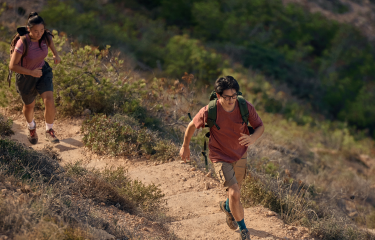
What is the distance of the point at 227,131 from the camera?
151 inches

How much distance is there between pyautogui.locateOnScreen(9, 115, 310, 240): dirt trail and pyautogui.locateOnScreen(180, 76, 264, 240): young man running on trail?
655 mm

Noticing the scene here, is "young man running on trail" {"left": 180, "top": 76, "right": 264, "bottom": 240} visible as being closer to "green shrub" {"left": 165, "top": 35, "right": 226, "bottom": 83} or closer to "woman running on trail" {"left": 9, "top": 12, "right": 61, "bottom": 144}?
"woman running on trail" {"left": 9, "top": 12, "right": 61, "bottom": 144}

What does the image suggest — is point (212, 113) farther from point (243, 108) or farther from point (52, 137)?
point (52, 137)

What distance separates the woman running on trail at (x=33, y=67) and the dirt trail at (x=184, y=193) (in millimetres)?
705

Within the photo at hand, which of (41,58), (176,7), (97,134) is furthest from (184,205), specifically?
(176,7)

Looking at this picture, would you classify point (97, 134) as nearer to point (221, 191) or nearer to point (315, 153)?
point (221, 191)

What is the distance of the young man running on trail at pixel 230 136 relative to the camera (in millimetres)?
3695

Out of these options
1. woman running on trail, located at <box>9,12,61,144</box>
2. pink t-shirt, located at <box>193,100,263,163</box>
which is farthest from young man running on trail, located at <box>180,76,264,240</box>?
woman running on trail, located at <box>9,12,61,144</box>

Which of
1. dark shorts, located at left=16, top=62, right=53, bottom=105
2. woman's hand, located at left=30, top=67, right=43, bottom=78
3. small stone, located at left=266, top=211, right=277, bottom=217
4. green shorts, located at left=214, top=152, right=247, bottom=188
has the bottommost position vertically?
small stone, located at left=266, top=211, right=277, bottom=217

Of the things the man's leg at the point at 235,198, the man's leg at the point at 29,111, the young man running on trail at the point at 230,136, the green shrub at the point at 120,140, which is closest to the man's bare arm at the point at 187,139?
the young man running on trail at the point at 230,136

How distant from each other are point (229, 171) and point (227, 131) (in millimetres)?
415

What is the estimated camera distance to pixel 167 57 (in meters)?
15.3

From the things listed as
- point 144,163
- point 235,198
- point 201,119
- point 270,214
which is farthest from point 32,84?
point 270,214

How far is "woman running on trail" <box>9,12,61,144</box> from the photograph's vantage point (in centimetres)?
486
